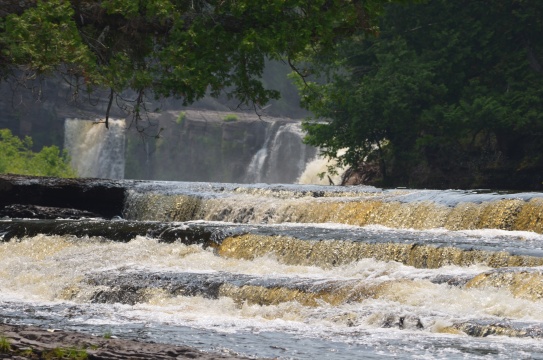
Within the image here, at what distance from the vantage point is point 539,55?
128ft

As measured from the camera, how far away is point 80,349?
7863 mm

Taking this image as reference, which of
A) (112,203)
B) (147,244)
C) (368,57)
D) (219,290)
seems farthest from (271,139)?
(219,290)

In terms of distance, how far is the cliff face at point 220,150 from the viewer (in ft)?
191

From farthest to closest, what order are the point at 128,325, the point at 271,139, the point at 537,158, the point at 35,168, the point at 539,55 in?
the point at 271,139 < the point at 35,168 < the point at 539,55 < the point at 537,158 < the point at 128,325

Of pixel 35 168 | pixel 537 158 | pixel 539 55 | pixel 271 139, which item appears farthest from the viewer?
pixel 271 139

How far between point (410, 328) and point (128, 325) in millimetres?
3155

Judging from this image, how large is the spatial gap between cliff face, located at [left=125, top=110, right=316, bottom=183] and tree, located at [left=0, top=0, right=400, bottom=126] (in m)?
41.2

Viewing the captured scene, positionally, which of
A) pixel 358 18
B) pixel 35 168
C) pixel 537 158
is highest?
pixel 358 18

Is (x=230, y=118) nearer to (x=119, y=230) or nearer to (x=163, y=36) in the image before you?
(x=119, y=230)

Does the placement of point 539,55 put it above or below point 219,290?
above

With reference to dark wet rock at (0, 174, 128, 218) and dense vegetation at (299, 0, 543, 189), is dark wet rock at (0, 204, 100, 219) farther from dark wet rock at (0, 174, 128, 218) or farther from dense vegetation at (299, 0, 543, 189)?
dense vegetation at (299, 0, 543, 189)

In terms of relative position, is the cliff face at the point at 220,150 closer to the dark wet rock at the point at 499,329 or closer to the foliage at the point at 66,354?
the dark wet rock at the point at 499,329

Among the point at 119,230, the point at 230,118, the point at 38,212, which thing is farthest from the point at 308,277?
the point at 230,118

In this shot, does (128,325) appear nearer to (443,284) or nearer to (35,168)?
(443,284)
